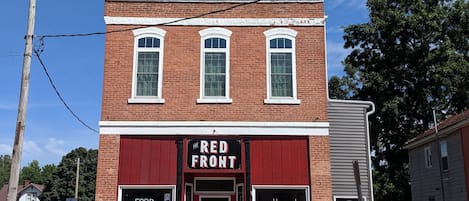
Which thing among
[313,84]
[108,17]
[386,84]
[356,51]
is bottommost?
[313,84]

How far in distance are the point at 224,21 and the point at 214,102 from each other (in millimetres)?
2719

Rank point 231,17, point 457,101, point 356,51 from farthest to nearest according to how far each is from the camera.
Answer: point 356,51 < point 457,101 < point 231,17

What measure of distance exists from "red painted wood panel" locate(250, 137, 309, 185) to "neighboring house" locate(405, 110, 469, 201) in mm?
12589

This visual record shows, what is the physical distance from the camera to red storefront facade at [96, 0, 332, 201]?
15.9m

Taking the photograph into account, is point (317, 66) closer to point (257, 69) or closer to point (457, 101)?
point (257, 69)

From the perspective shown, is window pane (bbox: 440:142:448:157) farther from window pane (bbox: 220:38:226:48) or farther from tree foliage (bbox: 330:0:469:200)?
window pane (bbox: 220:38:226:48)

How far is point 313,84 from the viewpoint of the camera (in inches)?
653

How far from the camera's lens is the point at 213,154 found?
52.1 ft

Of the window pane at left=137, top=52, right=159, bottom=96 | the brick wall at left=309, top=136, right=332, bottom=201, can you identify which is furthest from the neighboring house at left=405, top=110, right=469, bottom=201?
the window pane at left=137, top=52, right=159, bottom=96

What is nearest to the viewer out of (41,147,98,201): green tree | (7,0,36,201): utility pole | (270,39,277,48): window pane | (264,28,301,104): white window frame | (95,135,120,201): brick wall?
(7,0,36,201): utility pole

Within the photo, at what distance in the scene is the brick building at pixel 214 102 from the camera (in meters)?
15.9

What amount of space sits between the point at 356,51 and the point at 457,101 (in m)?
7.81

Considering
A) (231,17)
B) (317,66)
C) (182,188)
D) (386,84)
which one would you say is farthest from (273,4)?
(386,84)

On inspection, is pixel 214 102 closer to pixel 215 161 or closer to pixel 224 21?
pixel 215 161
